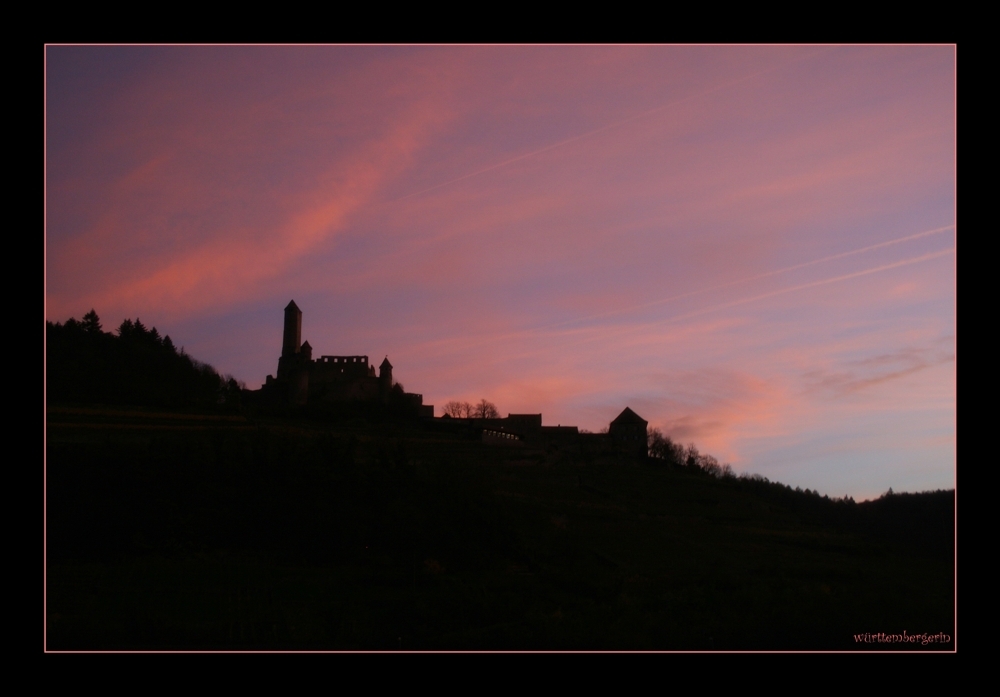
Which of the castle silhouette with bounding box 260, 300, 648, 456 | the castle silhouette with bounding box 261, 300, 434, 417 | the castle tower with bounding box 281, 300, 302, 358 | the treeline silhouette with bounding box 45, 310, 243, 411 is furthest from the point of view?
the castle tower with bounding box 281, 300, 302, 358

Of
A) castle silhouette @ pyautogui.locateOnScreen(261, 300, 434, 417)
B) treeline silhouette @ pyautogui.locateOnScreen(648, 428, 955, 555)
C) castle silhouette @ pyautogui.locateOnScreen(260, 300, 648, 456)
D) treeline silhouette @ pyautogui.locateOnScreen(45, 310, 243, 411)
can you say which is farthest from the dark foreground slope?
castle silhouette @ pyautogui.locateOnScreen(261, 300, 434, 417)

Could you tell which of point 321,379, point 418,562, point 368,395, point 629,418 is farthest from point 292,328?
point 418,562

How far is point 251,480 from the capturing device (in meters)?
21.1

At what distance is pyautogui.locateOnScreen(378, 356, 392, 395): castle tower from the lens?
→ 65.1 meters

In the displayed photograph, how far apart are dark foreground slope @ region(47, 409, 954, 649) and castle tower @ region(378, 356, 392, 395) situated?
38463mm

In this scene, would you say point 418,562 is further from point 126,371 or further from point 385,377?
point 385,377

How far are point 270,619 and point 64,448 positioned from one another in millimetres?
10995

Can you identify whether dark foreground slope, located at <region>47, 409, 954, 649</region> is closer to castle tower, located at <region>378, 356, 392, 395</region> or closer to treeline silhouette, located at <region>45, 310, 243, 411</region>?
treeline silhouette, located at <region>45, 310, 243, 411</region>

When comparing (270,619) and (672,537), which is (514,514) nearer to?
(672,537)

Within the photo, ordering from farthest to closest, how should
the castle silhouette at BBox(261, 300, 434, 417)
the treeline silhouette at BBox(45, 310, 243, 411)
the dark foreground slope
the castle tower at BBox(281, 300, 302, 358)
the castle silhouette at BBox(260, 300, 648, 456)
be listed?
the castle tower at BBox(281, 300, 302, 358) → the castle silhouette at BBox(261, 300, 434, 417) → the castle silhouette at BBox(260, 300, 648, 456) → the treeline silhouette at BBox(45, 310, 243, 411) → the dark foreground slope

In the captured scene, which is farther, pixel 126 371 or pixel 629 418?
pixel 629 418

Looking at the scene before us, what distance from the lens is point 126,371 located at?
38.6 m

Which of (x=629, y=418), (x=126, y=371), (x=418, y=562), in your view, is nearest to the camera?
(x=418, y=562)

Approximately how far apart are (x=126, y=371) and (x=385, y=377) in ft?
94.6
